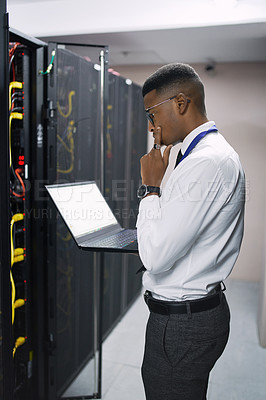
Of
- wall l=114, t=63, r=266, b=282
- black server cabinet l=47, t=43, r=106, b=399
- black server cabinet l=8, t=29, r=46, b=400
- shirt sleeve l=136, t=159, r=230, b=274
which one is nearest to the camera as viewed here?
shirt sleeve l=136, t=159, r=230, b=274

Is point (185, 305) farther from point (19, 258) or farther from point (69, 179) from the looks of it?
point (69, 179)

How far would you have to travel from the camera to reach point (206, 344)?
1184 millimetres

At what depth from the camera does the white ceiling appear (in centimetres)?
265

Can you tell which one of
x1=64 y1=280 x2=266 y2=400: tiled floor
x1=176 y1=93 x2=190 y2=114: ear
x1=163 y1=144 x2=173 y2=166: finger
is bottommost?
x1=64 y1=280 x2=266 y2=400: tiled floor

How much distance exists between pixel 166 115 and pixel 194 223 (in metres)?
0.34

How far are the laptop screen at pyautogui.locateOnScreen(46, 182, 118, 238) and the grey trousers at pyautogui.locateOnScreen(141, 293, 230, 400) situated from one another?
48 centimetres

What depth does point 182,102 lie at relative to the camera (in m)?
1.14

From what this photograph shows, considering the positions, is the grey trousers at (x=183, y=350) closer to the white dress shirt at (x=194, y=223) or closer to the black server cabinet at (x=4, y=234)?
the white dress shirt at (x=194, y=223)

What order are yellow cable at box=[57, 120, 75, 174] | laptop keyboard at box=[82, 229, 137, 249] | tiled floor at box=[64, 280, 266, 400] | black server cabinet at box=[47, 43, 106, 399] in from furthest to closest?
tiled floor at box=[64, 280, 266, 400]
yellow cable at box=[57, 120, 75, 174]
black server cabinet at box=[47, 43, 106, 399]
laptop keyboard at box=[82, 229, 137, 249]

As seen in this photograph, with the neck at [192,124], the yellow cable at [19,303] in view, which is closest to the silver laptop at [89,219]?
the neck at [192,124]

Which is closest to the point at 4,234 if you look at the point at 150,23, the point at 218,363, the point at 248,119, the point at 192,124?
the point at 192,124

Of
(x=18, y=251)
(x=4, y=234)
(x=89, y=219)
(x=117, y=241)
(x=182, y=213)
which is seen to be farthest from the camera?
(x=18, y=251)

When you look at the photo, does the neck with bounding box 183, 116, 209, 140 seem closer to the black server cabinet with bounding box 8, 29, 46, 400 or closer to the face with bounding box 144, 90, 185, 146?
the face with bounding box 144, 90, 185, 146

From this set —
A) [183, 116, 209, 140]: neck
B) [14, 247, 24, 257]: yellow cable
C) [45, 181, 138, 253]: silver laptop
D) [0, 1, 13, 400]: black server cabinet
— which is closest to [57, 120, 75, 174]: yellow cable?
[45, 181, 138, 253]: silver laptop
